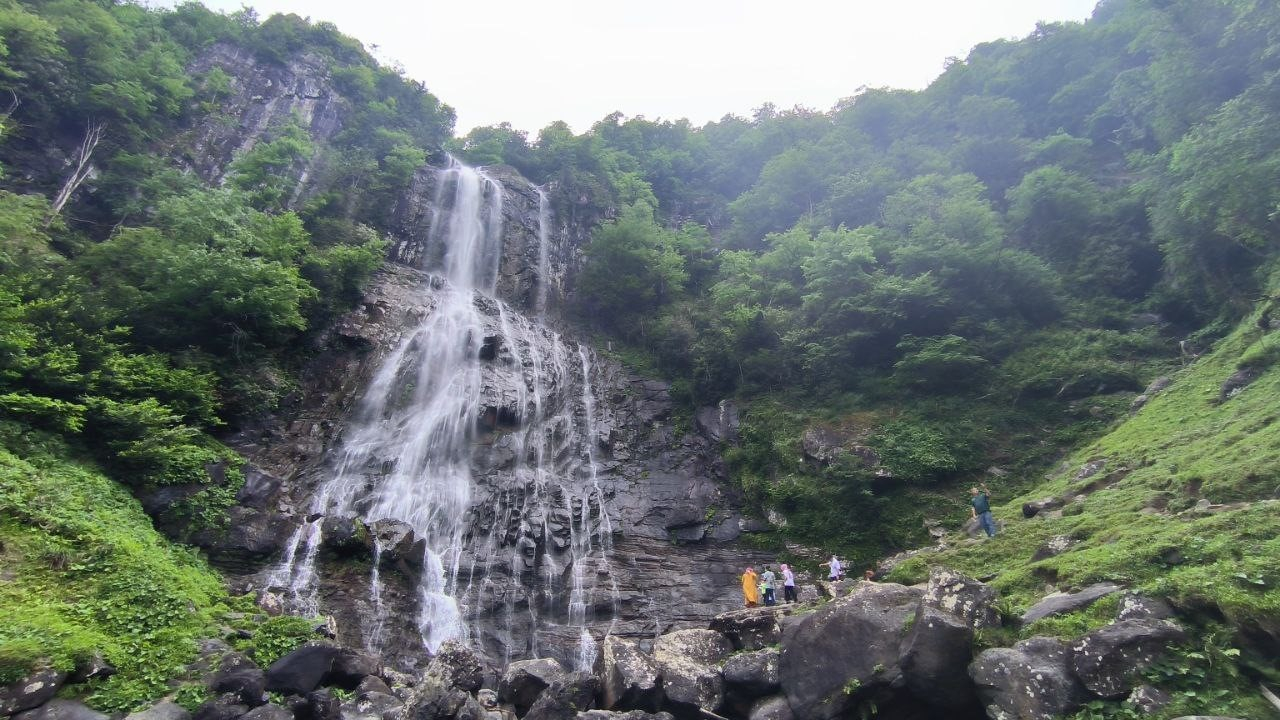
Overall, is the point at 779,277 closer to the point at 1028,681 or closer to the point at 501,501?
the point at 501,501

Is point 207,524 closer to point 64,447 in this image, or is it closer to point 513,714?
point 64,447

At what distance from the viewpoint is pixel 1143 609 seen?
5191 millimetres

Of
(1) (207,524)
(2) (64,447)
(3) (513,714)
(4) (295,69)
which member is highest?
(4) (295,69)

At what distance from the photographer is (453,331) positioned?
73.1 ft

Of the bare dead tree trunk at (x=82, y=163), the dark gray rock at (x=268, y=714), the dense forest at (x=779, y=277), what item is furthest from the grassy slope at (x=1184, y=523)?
the bare dead tree trunk at (x=82, y=163)

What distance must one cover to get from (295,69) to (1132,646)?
43.0 meters

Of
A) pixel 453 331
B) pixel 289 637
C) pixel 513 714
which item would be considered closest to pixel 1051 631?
pixel 513 714

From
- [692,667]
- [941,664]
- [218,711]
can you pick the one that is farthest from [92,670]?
[941,664]

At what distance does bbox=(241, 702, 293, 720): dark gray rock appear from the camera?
24.0ft

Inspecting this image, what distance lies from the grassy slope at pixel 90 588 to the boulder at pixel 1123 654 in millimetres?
10340

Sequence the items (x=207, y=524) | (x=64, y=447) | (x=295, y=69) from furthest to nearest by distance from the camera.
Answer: (x=295, y=69)
(x=207, y=524)
(x=64, y=447)

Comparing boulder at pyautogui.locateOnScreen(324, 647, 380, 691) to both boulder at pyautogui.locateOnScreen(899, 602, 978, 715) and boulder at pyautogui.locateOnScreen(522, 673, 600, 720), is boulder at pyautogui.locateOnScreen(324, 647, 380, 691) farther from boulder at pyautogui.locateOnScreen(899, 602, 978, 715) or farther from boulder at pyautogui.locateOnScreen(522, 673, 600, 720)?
boulder at pyautogui.locateOnScreen(899, 602, 978, 715)

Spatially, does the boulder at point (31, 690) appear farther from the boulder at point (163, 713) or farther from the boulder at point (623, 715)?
the boulder at point (623, 715)

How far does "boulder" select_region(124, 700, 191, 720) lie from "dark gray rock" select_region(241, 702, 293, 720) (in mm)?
725
